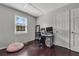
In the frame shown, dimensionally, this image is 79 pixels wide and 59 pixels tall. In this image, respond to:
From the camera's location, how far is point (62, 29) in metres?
2.32

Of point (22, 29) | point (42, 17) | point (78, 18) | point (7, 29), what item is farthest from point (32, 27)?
point (78, 18)

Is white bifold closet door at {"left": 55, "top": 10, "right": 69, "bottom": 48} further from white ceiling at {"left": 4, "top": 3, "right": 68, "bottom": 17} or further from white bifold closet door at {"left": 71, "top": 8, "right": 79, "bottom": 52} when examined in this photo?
white ceiling at {"left": 4, "top": 3, "right": 68, "bottom": 17}

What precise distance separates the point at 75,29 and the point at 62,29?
370mm

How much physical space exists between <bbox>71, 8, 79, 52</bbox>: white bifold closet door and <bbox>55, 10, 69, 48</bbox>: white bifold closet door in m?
0.16

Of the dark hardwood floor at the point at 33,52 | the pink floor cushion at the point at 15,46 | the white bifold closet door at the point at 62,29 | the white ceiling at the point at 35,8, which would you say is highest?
the white ceiling at the point at 35,8

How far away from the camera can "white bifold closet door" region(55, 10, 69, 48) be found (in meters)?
2.13

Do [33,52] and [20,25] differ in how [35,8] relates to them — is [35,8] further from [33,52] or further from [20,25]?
[33,52]

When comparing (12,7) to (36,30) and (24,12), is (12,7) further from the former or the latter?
(36,30)

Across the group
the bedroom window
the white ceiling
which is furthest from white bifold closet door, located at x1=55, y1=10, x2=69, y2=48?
the bedroom window

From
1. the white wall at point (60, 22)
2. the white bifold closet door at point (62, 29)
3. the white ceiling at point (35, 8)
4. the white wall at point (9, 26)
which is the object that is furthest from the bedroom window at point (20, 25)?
the white bifold closet door at point (62, 29)

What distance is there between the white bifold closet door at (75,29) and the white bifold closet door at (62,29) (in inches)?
6.2

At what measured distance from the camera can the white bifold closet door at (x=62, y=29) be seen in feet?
6.98

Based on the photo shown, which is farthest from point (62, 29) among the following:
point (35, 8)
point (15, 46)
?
point (15, 46)

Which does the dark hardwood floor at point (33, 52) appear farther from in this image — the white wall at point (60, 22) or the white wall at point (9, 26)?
the white wall at point (60, 22)
